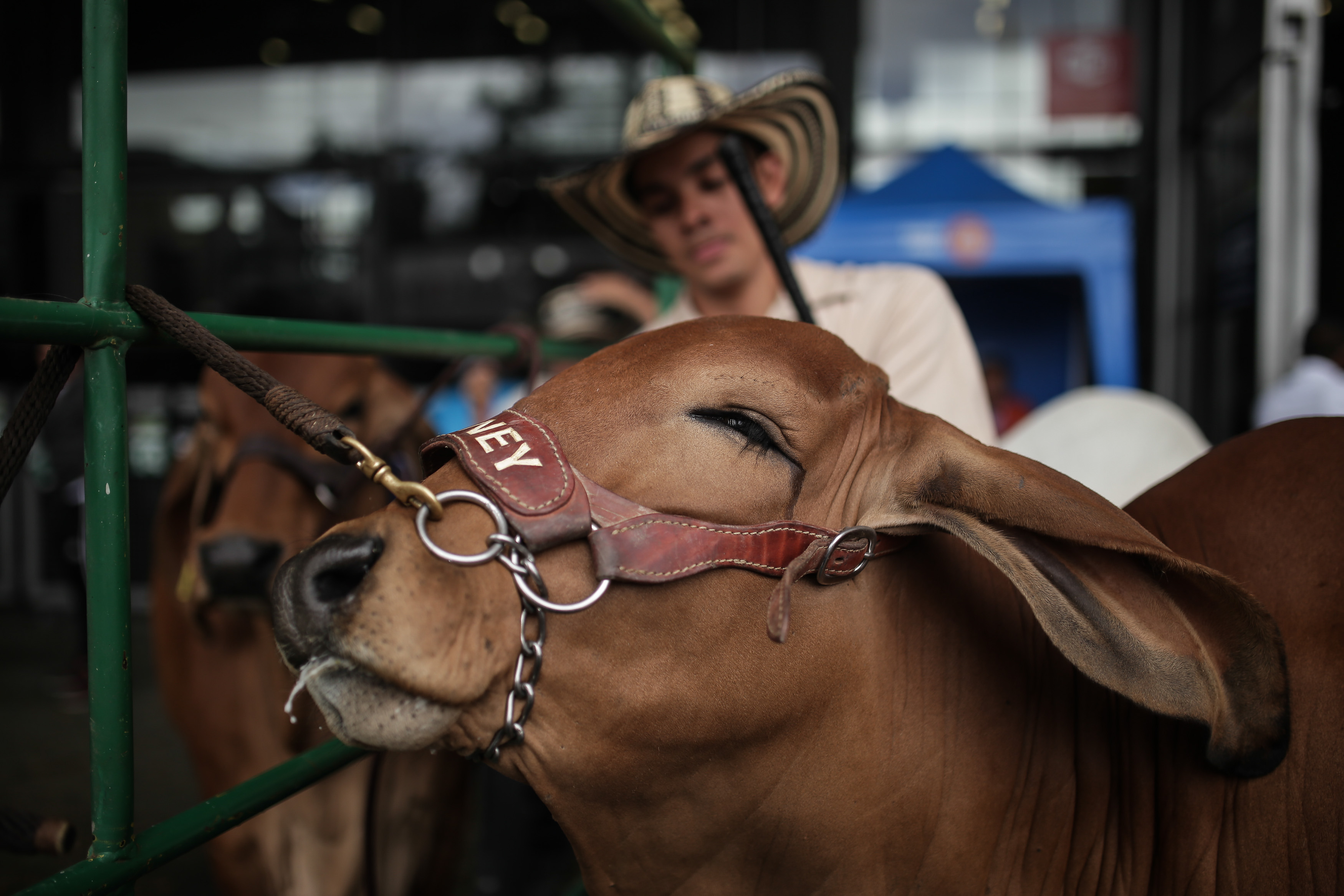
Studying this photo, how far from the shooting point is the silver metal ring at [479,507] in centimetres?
119

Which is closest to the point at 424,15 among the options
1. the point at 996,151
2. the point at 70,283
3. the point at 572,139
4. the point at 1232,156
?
the point at 572,139

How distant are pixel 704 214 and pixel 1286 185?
14.5 feet

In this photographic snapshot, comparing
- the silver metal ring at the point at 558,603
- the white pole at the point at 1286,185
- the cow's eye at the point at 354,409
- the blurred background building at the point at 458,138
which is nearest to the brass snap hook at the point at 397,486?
the silver metal ring at the point at 558,603

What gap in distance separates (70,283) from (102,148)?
9391mm

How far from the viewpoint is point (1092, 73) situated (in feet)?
29.1

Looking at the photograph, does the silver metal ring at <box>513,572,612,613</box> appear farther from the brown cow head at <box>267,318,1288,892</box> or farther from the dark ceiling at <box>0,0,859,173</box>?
the dark ceiling at <box>0,0,859,173</box>

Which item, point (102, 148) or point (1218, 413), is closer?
point (102, 148)

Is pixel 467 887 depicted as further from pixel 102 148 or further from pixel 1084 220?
pixel 1084 220

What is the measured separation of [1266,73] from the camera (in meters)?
5.48

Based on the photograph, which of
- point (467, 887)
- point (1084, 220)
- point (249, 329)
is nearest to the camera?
point (249, 329)

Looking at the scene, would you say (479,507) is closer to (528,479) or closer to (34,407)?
(528,479)

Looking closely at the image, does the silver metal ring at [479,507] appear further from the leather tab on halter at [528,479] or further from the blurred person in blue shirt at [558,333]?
the blurred person in blue shirt at [558,333]

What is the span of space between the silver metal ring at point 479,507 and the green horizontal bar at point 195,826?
0.48 m

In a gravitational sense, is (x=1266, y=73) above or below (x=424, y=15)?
below
